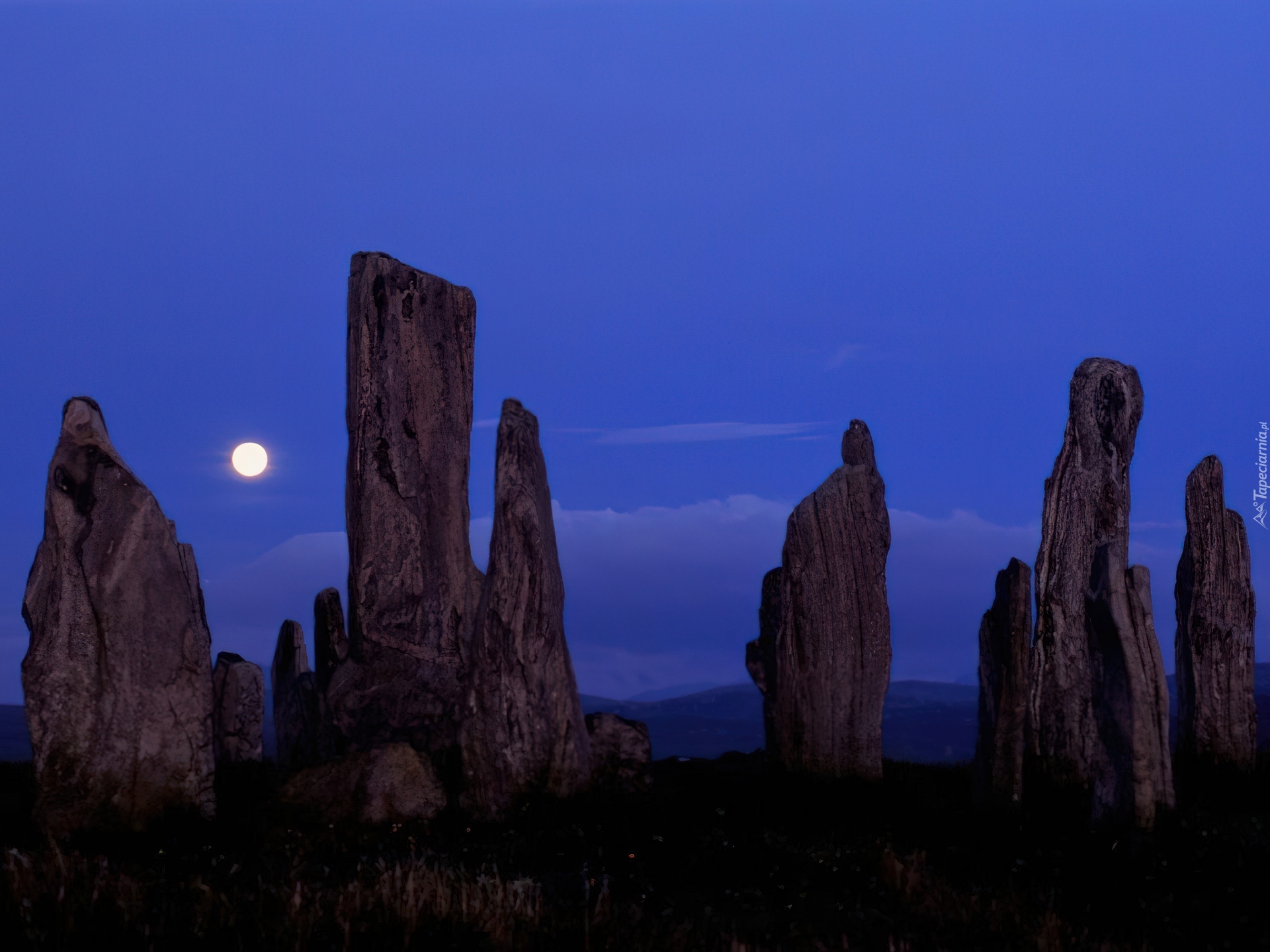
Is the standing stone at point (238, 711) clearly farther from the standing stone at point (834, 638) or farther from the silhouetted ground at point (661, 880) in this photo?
the standing stone at point (834, 638)

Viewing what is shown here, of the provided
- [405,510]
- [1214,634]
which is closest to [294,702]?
[405,510]

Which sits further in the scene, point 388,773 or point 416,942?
point 388,773

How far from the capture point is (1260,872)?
1012cm

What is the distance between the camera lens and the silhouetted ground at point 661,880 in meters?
8.10

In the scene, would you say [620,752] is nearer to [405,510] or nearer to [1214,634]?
[405,510]

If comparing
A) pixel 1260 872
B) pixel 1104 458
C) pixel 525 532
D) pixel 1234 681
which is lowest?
pixel 1260 872

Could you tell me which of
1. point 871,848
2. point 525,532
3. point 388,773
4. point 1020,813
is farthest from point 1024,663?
point 388,773

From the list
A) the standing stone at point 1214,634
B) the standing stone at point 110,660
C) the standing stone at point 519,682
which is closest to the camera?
the standing stone at point 110,660

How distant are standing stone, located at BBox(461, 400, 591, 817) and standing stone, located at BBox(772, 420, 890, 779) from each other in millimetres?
3372

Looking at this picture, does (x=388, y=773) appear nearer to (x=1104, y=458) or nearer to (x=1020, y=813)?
(x=1020, y=813)

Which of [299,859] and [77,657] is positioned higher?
[77,657]

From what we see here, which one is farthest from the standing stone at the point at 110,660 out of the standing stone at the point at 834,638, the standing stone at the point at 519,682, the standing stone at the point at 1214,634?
the standing stone at the point at 1214,634

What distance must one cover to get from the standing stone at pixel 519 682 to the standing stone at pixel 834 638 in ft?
11.1

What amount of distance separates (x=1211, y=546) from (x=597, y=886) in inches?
576
